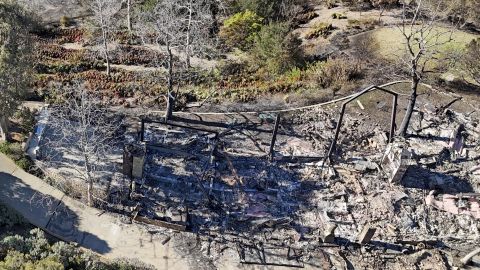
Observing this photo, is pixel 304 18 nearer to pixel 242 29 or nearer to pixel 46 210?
pixel 242 29

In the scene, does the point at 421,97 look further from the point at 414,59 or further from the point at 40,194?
the point at 40,194

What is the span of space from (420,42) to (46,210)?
1889 centimetres

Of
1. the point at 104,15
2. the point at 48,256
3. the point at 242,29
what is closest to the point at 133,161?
the point at 48,256

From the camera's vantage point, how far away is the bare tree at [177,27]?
1109 inches

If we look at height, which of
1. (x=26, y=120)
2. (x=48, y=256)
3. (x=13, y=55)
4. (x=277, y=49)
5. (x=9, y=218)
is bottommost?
(x=9, y=218)

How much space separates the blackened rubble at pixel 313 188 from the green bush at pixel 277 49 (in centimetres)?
420

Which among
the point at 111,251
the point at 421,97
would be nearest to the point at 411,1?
the point at 421,97

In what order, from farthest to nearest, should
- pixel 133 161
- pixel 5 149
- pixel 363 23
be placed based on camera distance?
pixel 363 23 → pixel 5 149 → pixel 133 161

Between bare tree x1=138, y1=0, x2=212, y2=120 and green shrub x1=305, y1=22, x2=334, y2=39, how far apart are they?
693 cm

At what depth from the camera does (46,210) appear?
24.0 meters

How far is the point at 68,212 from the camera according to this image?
24.0 m

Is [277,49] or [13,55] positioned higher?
[13,55]

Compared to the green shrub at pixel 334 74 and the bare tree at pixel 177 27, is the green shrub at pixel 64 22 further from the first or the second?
the green shrub at pixel 334 74

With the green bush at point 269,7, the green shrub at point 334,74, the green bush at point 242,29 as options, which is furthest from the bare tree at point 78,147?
the green bush at point 269,7
